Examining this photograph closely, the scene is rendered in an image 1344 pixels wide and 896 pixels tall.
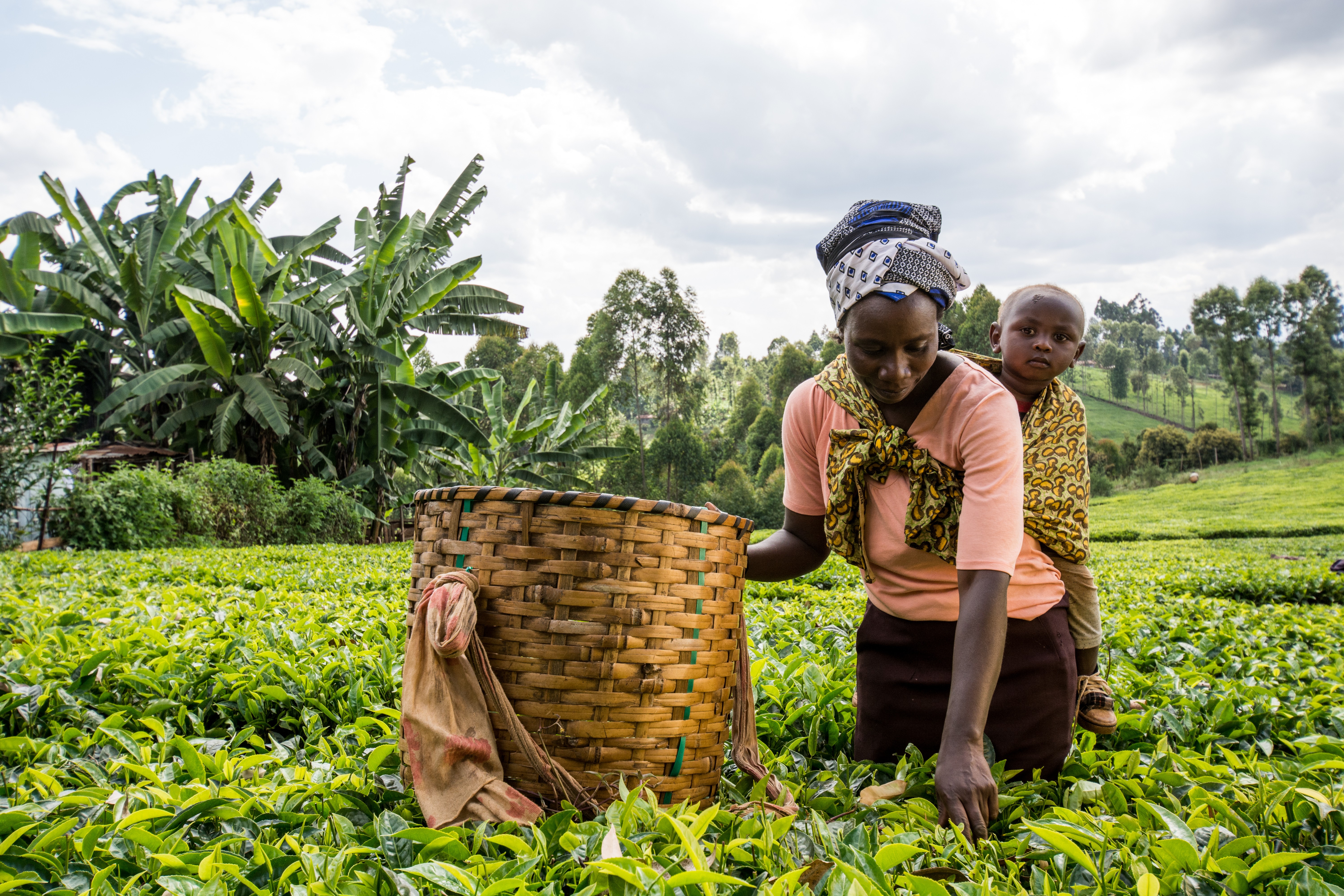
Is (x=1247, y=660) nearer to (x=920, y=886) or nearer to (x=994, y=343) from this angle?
(x=994, y=343)

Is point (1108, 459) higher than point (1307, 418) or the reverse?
the reverse

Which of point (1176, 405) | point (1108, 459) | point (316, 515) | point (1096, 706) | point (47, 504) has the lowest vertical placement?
point (316, 515)

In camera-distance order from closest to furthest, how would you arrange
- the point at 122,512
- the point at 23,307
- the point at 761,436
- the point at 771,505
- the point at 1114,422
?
the point at 122,512
the point at 23,307
the point at 771,505
the point at 761,436
the point at 1114,422

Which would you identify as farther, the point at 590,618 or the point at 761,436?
the point at 761,436

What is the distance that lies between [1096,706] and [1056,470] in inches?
26.5

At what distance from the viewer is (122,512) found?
30.9 feet

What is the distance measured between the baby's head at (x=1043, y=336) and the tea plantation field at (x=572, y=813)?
1.03m

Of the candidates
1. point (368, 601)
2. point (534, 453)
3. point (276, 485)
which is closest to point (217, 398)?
point (276, 485)

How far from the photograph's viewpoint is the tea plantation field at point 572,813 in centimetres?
127

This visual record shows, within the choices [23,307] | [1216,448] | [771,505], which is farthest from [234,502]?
[1216,448]

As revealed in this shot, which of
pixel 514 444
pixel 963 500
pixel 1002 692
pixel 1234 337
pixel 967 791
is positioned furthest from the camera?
pixel 1234 337

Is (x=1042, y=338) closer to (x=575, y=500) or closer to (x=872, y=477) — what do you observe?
(x=872, y=477)

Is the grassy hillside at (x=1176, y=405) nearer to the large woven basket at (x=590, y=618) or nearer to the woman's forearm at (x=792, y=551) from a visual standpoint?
the woman's forearm at (x=792, y=551)

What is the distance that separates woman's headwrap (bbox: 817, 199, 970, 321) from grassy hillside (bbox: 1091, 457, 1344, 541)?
15.4 m
